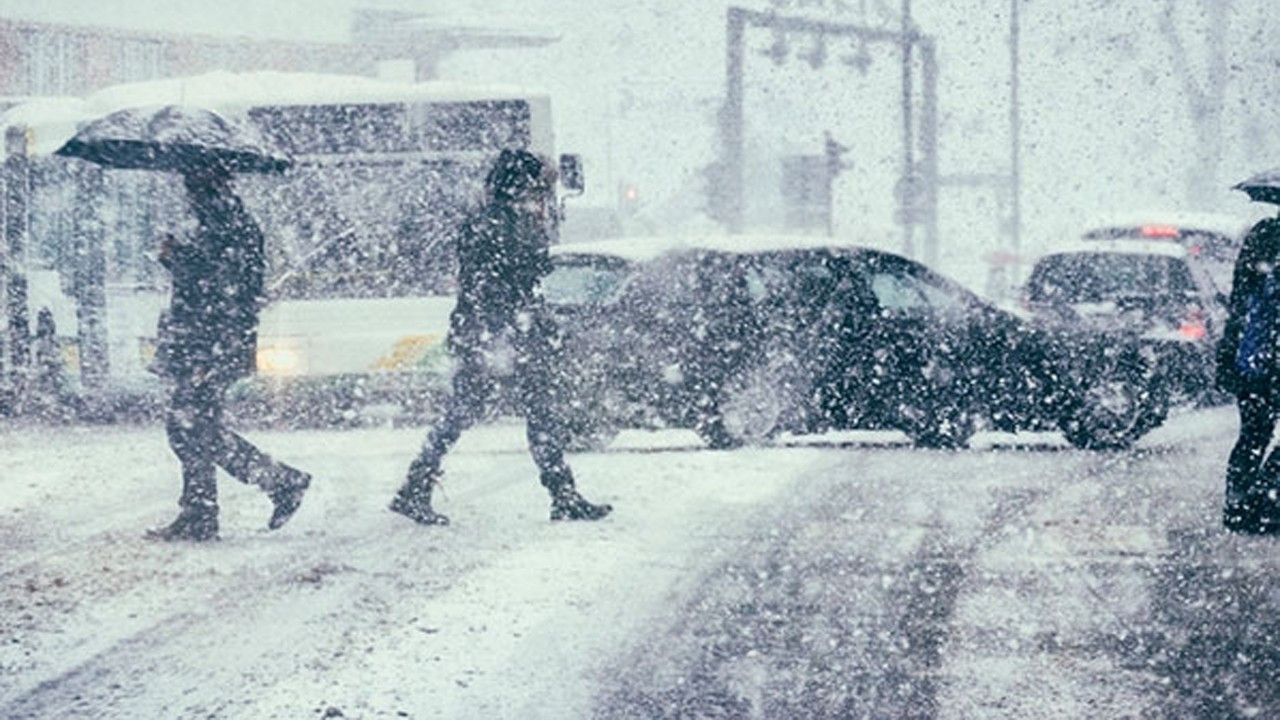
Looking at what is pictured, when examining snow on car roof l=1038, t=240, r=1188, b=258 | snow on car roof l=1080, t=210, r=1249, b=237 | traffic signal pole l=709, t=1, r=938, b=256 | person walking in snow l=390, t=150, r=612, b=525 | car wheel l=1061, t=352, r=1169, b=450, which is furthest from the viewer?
traffic signal pole l=709, t=1, r=938, b=256

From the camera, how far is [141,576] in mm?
6699

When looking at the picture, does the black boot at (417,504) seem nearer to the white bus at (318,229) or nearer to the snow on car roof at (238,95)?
the white bus at (318,229)

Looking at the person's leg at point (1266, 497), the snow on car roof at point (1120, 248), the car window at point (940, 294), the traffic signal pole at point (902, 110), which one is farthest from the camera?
the traffic signal pole at point (902, 110)

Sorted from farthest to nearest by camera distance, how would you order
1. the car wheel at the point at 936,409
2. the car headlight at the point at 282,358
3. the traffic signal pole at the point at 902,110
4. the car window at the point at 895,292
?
the traffic signal pole at the point at 902,110, the car headlight at the point at 282,358, the car window at the point at 895,292, the car wheel at the point at 936,409

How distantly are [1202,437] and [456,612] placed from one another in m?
8.55

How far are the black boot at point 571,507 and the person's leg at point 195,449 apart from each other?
1.61 m

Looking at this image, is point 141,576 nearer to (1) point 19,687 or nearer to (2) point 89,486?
(1) point 19,687

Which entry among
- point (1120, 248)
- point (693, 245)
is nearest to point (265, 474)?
point (693, 245)

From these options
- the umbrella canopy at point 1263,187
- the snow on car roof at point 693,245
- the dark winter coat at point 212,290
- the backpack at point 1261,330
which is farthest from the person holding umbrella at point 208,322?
the umbrella canopy at point 1263,187

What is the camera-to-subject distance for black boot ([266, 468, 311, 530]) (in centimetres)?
792

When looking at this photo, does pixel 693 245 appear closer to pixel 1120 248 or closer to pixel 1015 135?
pixel 1120 248

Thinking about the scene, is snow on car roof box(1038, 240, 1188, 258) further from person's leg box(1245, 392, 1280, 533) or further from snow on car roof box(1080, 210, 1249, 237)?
person's leg box(1245, 392, 1280, 533)

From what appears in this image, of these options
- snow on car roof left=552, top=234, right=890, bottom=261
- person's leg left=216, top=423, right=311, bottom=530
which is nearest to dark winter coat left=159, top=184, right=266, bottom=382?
person's leg left=216, top=423, right=311, bottom=530

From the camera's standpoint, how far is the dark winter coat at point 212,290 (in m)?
7.64
